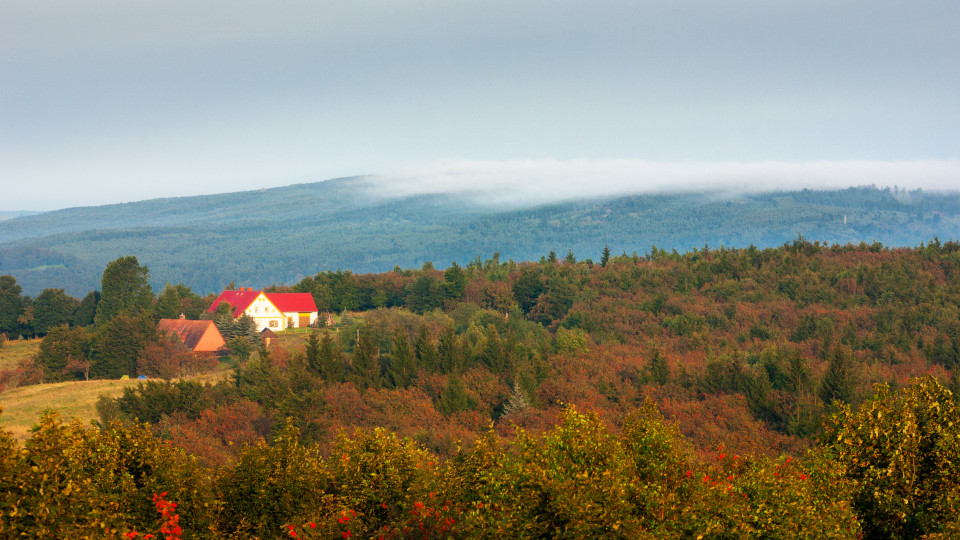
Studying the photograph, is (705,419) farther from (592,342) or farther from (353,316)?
(353,316)

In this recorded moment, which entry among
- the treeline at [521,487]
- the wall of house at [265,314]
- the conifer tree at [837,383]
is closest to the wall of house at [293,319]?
the wall of house at [265,314]

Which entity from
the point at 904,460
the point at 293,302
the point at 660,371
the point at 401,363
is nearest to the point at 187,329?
the point at 293,302

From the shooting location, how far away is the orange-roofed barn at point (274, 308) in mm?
116875

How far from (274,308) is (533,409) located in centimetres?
6173

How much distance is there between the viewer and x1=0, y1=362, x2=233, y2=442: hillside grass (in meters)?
64.4

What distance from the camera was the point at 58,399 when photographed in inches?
2798

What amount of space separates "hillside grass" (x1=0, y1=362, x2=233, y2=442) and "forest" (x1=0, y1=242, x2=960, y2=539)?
516cm

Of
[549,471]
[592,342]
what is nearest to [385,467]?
[549,471]

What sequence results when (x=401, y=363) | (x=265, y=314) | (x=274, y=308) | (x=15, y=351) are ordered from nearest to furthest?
(x=401, y=363) → (x=15, y=351) → (x=265, y=314) → (x=274, y=308)

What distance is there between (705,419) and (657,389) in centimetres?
779

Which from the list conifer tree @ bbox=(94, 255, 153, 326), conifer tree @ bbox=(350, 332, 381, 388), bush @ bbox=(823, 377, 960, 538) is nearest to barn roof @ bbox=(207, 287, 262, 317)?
conifer tree @ bbox=(94, 255, 153, 326)

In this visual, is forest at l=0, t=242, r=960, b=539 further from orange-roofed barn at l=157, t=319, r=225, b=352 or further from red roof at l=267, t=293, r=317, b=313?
red roof at l=267, t=293, r=317, b=313

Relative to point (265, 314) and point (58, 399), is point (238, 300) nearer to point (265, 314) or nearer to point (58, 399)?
point (265, 314)

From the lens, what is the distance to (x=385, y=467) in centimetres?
2495
